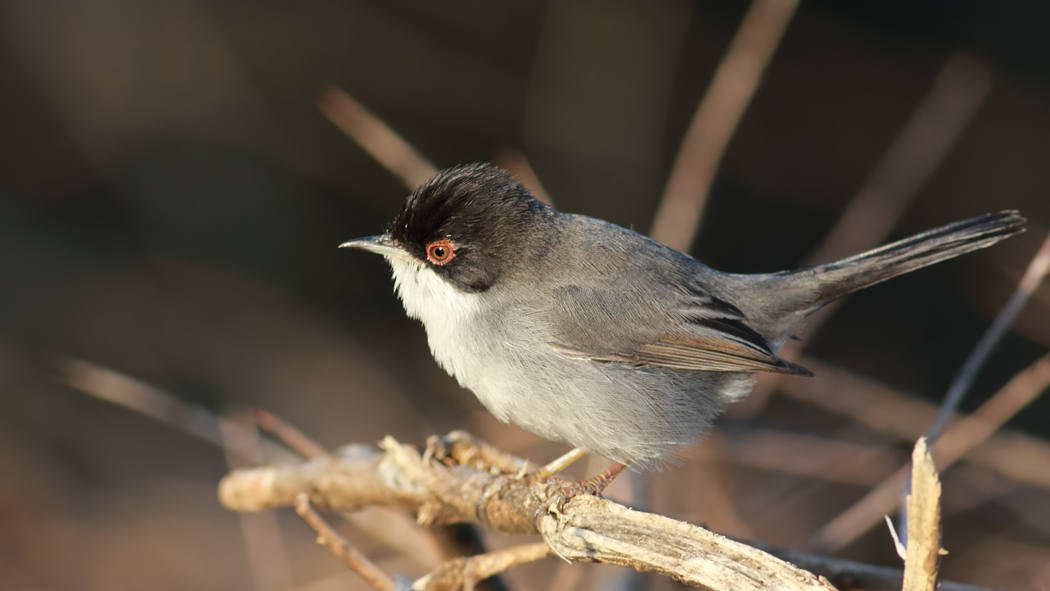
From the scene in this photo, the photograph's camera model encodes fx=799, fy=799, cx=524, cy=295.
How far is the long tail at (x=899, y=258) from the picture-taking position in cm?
336

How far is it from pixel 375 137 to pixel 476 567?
2706mm

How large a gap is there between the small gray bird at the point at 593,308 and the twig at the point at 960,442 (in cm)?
68

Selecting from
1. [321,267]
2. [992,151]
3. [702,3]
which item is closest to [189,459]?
[321,267]

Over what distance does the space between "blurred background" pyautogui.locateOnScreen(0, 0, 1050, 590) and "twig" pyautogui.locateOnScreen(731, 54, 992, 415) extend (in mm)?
293

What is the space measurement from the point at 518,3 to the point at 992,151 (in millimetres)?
4520

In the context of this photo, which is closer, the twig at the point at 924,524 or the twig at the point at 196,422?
the twig at the point at 924,524

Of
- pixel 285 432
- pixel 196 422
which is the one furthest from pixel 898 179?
pixel 196 422

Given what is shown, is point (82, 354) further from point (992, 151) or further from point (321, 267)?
point (992, 151)

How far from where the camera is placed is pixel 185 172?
25.5ft

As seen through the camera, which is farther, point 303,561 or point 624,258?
point 303,561

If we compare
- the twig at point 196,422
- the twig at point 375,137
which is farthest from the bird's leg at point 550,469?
the twig at point 375,137

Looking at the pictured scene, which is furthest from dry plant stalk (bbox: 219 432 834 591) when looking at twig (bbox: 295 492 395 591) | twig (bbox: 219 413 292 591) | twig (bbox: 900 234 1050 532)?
twig (bbox: 900 234 1050 532)

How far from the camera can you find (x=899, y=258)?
11.4 ft

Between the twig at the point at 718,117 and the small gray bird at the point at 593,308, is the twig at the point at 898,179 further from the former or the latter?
the small gray bird at the point at 593,308
